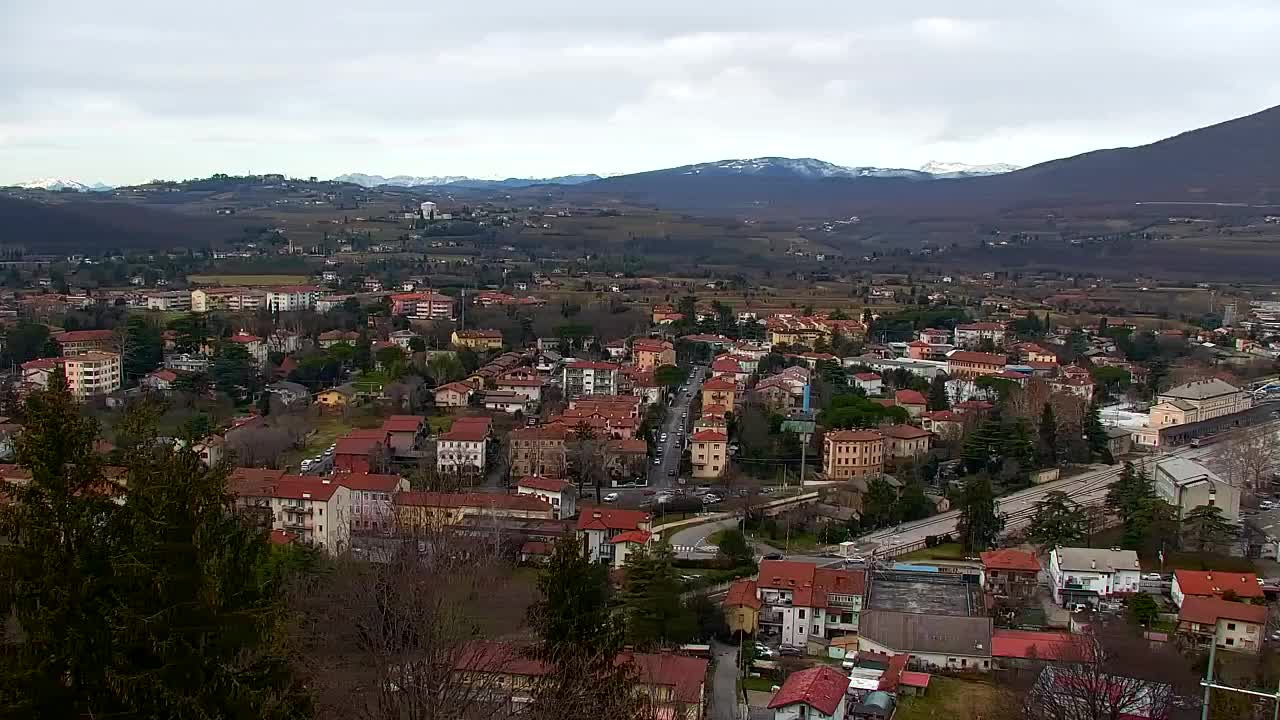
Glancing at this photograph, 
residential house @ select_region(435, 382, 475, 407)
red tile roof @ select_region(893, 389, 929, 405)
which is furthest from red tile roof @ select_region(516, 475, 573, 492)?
red tile roof @ select_region(893, 389, 929, 405)

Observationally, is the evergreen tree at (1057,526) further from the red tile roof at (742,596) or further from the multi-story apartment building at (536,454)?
the multi-story apartment building at (536,454)

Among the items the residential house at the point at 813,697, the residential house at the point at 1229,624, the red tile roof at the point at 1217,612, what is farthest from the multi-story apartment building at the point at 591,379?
the residential house at the point at 813,697

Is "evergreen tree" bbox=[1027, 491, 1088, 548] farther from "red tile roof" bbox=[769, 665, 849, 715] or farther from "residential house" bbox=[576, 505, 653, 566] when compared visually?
"red tile roof" bbox=[769, 665, 849, 715]

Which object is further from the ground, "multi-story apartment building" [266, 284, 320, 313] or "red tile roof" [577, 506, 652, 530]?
"multi-story apartment building" [266, 284, 320, 313]

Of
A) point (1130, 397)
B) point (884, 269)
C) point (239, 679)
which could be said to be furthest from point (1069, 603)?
point (884, 269)

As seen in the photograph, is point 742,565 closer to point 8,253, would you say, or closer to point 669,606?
point 669,606

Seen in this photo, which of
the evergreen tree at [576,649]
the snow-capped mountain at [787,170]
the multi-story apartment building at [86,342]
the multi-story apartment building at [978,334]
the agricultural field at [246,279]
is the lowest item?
the multi-story apartment building at [978,334]
